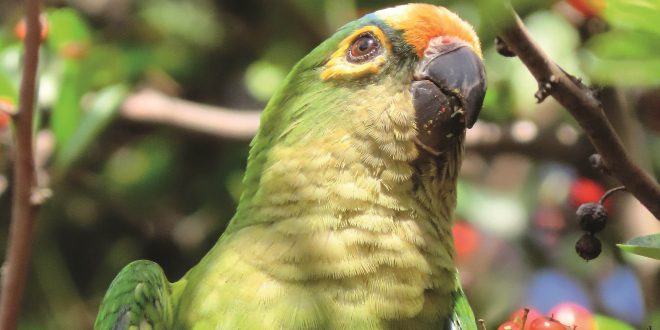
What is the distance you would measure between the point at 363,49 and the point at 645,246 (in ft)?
3.77

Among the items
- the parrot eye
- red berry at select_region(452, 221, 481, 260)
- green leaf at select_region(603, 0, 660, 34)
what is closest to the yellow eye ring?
the parrot eye

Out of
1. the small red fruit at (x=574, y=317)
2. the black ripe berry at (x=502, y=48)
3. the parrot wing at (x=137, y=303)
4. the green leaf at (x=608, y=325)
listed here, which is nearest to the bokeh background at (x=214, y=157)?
the small red fruit at (x=574, y=317)

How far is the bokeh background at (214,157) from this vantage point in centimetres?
379

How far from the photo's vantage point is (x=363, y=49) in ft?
8.41

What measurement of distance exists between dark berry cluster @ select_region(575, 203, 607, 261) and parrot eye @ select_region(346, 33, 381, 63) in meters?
0.76

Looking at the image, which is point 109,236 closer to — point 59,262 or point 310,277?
point 59,262

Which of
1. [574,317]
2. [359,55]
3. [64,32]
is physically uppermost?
[359,55]

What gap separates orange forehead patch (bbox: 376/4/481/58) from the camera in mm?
2461

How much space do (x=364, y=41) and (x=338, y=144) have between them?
0.33 metres

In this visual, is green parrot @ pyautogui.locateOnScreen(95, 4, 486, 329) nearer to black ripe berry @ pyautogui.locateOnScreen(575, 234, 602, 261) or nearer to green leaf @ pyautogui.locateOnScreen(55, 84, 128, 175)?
black ripe berry @ pyautogui.locateOnScreen(575, 234, 602, 261)

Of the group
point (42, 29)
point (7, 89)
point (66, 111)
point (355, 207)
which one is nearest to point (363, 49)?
point (355, 207)

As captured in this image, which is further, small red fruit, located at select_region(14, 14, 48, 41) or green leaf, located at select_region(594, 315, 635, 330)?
small red fruit, located at select_region(14, 14, 48, 41)

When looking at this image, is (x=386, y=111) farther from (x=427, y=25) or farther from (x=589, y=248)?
(x=589, y=248)

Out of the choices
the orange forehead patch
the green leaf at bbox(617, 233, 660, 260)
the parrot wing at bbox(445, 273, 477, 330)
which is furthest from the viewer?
the orange forehead patch
